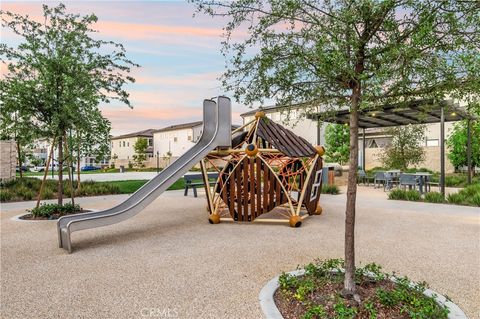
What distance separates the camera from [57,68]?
941 centimetres

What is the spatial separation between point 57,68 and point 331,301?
9.92 metres

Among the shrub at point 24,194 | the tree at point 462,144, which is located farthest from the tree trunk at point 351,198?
the tree at point 462,144

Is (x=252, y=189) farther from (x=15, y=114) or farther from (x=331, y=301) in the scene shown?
(x=15, y=114)

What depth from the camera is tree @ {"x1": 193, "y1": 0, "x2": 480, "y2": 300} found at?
3.29m

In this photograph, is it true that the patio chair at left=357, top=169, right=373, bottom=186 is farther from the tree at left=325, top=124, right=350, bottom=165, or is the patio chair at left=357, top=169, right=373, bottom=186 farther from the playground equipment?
the playground equipment

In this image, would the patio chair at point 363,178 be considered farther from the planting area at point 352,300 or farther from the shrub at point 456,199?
the planting area at point 352,300

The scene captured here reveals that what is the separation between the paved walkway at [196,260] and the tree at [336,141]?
21442 mm

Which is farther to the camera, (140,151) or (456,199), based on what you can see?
(140,151)

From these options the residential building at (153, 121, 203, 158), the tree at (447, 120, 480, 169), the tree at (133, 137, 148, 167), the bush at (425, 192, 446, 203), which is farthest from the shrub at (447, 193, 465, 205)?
the tree at (133, 137, 148, 167)

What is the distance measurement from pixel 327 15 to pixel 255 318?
370cm

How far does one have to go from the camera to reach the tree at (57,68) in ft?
30.4

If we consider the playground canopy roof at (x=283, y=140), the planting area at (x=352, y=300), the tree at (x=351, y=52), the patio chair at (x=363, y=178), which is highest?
the tree at (x=351, y=52)

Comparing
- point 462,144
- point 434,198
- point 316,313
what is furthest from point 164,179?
point 462,144

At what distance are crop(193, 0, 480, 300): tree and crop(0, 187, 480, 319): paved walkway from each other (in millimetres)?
1720
